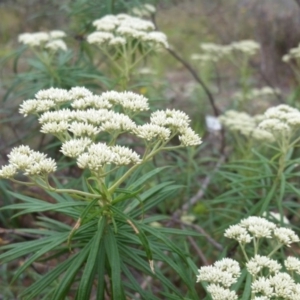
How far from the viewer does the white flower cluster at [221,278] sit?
213 cm

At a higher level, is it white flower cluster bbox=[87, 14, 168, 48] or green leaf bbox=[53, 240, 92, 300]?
white flower cluster bbox=[87, 14, 168, 48]

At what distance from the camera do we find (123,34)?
373 centimetres

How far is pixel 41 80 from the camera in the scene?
411 cm

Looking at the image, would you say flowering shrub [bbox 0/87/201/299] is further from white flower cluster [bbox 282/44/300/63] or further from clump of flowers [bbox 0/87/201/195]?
white flower cluster [bbox 282/44/300/63]

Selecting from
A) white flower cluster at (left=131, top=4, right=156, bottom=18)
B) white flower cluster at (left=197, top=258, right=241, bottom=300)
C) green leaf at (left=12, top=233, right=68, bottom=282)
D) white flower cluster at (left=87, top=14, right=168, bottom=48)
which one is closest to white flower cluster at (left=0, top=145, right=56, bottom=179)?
green leaf at (left=12, top=233, right=68, bottom=282)

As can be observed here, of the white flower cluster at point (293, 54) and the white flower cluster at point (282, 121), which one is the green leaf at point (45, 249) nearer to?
the white flower cluster at point (282, 121)

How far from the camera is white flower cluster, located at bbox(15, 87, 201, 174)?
7.22ft

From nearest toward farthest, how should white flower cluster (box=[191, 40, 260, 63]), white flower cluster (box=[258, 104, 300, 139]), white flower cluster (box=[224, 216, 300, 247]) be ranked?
white flower cluster (box=[224, 216, 300, 247]) < white flower cluster (box=[258, 104, 300, 139]) < white flower cluster (box=[191, 40, 260, 63])

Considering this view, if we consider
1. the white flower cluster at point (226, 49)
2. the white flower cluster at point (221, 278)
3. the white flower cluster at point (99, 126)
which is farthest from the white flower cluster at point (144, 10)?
the white flower cluster at point (221, 278)

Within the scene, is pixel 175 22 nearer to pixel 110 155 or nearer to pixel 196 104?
pixel 196 104

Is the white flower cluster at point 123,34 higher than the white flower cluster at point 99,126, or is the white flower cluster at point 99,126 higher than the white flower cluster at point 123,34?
the white flower cluster at point 123,34

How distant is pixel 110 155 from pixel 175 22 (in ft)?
35.9

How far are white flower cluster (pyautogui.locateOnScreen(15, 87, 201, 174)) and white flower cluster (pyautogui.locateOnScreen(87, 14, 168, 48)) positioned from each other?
1110mm

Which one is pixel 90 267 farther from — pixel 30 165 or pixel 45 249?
pixel 30 165
